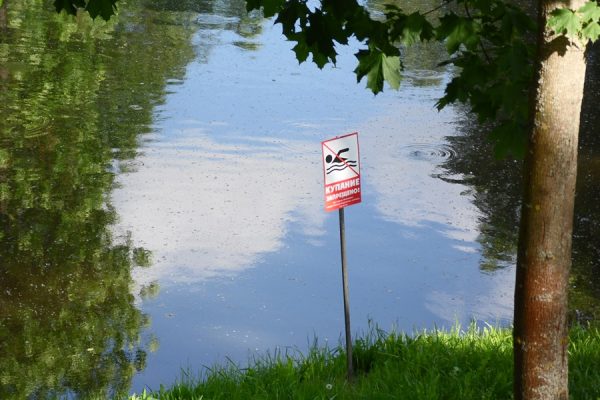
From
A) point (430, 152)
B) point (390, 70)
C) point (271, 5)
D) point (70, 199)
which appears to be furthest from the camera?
point (430, 152)

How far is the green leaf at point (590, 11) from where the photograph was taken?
4.05 meters

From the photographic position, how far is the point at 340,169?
19.2 feet

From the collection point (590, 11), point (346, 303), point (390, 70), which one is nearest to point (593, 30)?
point (590, 11)

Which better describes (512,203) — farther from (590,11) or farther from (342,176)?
(590,11)

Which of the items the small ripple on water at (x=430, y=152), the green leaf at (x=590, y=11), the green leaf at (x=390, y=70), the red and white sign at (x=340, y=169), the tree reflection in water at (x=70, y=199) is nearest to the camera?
the green leaf at (x=590, y=11)

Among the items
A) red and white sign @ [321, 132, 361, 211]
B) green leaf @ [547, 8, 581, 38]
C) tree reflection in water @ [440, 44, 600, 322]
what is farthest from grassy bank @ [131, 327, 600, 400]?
green leaf @ [547, 8, 581, 38]

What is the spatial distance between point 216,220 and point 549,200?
563cm

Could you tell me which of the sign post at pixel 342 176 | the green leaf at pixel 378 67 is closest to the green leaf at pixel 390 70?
the green leaf at pixel 378 67

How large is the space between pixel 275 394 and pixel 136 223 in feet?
13.4

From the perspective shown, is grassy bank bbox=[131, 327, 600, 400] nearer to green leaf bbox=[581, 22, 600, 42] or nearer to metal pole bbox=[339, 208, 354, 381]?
metal pole bbox=[339, 208, 354, 381]

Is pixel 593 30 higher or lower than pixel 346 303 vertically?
higher

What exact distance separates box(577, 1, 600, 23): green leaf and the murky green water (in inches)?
150

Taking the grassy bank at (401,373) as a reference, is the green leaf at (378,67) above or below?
above

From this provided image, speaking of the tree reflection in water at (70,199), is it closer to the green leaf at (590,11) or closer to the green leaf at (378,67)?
the green leaf at (378,67)
